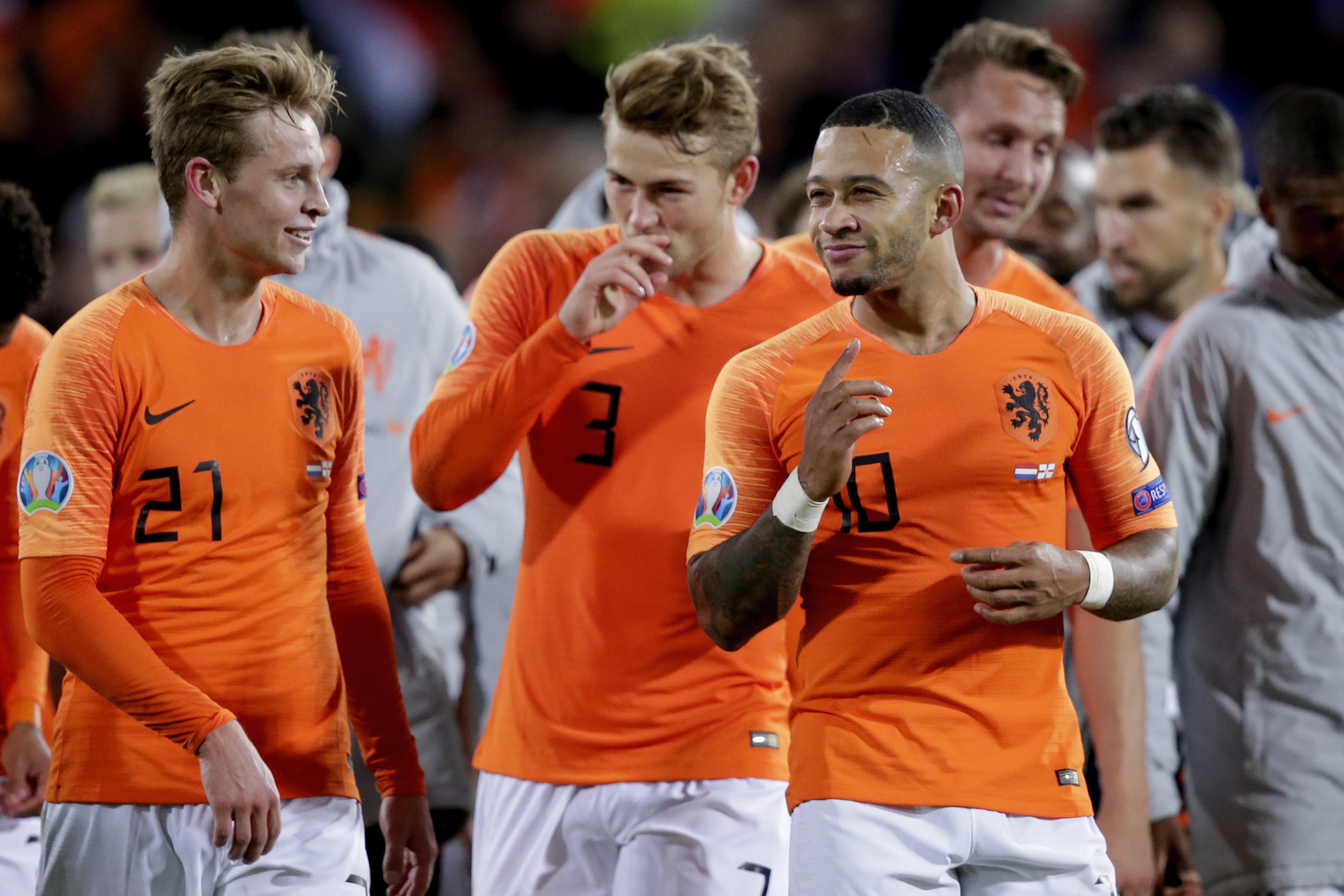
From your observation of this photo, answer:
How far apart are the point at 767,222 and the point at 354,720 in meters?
6.38

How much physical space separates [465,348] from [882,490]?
1.17 meters

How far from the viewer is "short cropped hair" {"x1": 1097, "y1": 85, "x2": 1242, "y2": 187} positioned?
557 cm

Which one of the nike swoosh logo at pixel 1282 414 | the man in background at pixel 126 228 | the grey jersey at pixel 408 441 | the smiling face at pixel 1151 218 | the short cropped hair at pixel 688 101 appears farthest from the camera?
the man in background at pixel 126 228

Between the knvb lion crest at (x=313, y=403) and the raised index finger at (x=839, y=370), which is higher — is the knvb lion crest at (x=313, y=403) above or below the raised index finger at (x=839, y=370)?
above

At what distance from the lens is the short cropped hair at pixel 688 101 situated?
3555 millimetres

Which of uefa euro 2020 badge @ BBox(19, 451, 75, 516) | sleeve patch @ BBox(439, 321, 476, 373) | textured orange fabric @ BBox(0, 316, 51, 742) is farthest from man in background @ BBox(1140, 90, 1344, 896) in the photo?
textured orange fabric @ BBox(0, 316, 51, 742)

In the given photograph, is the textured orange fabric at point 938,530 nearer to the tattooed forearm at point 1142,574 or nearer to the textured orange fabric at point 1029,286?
the tattooed forearm at point 1142,574

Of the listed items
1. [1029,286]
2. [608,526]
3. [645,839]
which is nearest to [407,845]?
[645,839]

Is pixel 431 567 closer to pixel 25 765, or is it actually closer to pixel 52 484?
pixel 25 765

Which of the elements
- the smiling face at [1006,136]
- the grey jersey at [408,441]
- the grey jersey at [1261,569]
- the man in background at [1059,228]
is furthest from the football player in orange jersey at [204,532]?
the man in background at [1059,228]

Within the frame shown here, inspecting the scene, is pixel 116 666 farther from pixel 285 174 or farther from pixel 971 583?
pixel 971 583

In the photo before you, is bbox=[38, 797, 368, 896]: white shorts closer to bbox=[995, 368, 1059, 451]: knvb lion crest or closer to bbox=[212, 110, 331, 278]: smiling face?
bbox=[212, 110, 331, 278]: smiling face

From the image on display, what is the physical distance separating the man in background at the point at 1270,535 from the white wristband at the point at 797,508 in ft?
5.63

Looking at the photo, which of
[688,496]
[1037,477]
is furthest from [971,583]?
[688,496]
